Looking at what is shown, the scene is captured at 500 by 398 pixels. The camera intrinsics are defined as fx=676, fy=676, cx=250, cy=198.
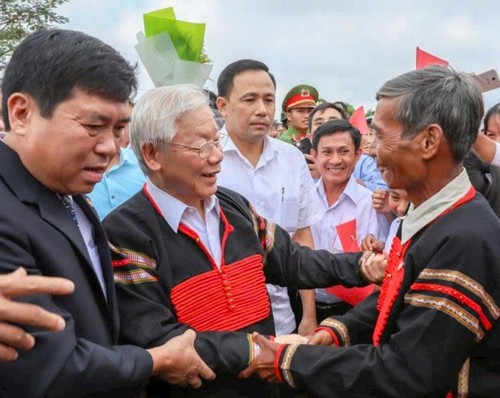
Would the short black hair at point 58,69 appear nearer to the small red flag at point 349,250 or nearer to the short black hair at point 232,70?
the small red flag at point 349,250

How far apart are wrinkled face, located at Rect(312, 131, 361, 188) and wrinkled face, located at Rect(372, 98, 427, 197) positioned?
2395mm

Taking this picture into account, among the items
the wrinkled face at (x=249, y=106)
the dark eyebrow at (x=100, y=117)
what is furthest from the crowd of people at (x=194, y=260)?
the wrinkled face at (x=249, y=106)

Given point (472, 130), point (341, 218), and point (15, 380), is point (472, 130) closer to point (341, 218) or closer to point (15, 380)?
point (15, 380)

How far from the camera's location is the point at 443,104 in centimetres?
230

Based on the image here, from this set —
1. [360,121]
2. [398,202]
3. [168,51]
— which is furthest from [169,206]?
[360,121]

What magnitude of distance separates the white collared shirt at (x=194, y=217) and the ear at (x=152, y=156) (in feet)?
0.27

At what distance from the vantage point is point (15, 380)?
1838mm

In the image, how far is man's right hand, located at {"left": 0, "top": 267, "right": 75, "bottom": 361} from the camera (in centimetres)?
146

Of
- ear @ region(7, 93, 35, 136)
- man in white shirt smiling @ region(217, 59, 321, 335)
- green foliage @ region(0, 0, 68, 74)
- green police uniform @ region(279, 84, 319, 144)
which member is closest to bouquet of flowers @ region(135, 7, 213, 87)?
Result: man in white shirt smiling @ region(217, 59, 321, 335)

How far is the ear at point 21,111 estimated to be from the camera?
197cm

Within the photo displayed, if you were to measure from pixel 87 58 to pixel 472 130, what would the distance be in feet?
4.30

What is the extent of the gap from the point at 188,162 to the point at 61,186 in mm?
704

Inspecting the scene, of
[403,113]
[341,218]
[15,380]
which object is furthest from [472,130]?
[341,218]

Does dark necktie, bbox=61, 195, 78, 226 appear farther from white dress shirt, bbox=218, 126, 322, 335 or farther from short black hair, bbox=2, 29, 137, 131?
white dress shirt, bbox=218, 126, 322, 335
